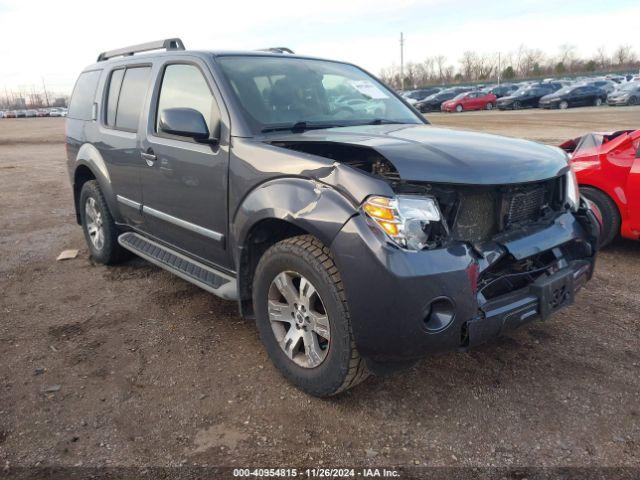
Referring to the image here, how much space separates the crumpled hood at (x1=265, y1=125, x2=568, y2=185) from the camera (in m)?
2.60

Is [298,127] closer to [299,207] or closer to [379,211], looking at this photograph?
[299,207]

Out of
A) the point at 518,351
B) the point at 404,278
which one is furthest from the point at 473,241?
the point at 518,351

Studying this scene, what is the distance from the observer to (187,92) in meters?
3.76

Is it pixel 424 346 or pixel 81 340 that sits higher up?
pixel 424 346

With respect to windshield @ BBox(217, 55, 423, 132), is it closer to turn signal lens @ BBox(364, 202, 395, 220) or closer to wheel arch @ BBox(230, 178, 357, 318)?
wheel arch @ BBox(230, 178, 357, 318)

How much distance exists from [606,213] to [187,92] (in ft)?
13.0

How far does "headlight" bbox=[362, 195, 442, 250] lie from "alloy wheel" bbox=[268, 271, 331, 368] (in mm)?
517

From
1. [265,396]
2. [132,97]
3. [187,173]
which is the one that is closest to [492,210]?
[265,396]

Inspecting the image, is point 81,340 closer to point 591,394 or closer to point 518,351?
point 518,351

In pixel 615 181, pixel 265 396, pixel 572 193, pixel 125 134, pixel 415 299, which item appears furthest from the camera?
pixel 615 181

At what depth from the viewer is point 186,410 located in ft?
9.41

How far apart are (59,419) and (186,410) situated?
2.11ft

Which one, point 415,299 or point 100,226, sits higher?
point 415,299

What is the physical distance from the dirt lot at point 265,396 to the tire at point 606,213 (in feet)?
2.80
